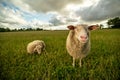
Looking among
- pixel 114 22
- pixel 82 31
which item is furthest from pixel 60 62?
pixel 114 22

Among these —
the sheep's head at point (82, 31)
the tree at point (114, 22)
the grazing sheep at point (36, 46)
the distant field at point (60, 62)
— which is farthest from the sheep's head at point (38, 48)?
the tree at point (114, 22)

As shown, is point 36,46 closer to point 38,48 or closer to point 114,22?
point 38,48

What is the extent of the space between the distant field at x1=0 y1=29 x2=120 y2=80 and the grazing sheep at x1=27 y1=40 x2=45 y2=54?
15 centimetres

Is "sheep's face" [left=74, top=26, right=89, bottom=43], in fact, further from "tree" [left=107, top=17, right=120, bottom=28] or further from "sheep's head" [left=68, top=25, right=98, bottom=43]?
"tree" [left=107, top=17, right=120, bottom=28]

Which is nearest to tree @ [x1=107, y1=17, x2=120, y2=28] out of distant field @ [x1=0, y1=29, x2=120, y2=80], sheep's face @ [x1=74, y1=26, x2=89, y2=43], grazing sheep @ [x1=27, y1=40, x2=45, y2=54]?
distant field @ [x1=0, y1=29, x2=120, y2=80]

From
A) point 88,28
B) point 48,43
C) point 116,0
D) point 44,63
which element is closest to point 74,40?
point 88,28

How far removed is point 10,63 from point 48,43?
54.0 inches

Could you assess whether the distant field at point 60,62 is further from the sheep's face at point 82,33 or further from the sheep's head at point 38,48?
the sheep's face at point 82,33

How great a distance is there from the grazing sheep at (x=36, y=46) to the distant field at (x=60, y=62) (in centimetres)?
15

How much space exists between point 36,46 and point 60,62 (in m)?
1.28

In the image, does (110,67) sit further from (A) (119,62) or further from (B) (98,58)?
(B) (98,58)

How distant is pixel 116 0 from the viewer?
112 inches

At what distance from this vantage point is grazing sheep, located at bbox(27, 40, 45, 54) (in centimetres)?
430

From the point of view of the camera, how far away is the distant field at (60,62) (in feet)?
8.86
